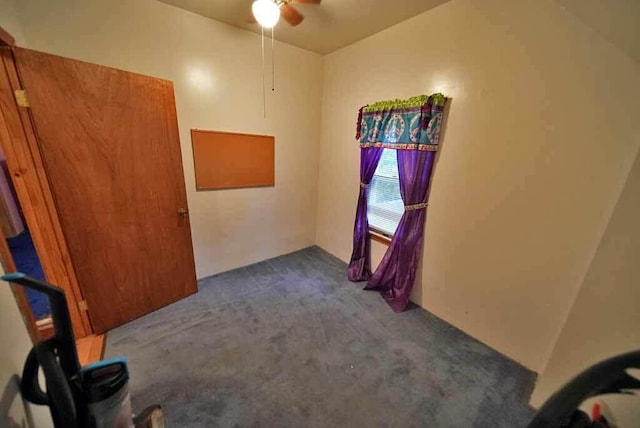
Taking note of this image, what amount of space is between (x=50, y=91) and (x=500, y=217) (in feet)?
9.94

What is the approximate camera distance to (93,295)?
1.73 m

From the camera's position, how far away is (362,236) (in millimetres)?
2646

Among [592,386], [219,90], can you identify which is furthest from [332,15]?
[592,386]

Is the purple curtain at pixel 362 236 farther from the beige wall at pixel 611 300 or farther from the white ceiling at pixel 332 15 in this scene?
the beige wall at pixel 611 300

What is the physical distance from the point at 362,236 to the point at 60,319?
7.66ft

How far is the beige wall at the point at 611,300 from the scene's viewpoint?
104 centimetres

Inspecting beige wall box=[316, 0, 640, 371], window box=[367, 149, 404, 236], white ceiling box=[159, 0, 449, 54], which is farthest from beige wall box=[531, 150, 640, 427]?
white ceiling box=[159, 0, 449, 54]

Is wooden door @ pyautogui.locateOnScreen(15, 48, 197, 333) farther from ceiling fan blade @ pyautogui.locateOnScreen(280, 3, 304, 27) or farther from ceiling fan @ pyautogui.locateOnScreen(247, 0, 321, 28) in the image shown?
ceiling fan blade @ pyautogui.locateOnScreen(280, 3, 304, 27)

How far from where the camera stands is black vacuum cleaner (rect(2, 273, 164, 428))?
23.2 inches

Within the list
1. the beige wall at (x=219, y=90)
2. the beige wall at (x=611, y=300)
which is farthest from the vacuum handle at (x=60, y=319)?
the beige wall at (x=611, y=300)

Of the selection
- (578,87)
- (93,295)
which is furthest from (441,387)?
(93,295)

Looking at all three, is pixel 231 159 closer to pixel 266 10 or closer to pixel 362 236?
pixel 266 10

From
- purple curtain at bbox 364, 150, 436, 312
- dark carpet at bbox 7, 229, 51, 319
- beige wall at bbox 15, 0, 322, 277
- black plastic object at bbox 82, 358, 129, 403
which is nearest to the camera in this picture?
black plastic object at bbox 82, 358, 129, 403

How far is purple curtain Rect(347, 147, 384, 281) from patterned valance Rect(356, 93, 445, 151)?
0.78 ft
